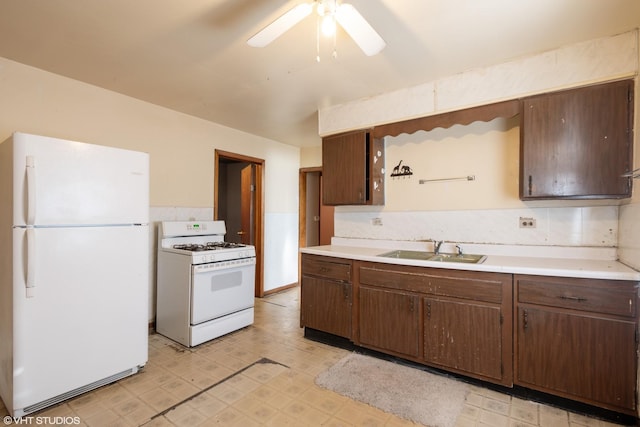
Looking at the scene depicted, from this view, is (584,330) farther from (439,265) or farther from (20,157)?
(20,157)

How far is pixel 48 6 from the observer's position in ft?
5.63

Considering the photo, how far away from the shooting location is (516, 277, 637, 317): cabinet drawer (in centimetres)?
172

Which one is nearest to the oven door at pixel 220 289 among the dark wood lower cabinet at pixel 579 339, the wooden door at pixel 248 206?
the wooden door at pixel 248 206

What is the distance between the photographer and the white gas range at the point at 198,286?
2.77 m

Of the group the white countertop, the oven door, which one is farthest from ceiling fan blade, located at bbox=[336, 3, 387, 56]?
the oven door

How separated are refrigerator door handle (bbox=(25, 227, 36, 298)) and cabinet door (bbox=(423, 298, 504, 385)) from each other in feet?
8.30

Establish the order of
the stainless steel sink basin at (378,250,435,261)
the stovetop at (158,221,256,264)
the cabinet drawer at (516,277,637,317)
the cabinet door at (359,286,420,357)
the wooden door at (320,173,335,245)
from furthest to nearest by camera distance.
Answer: the wooden door at (320,173,335,245) → the stovetop at (158,221,256,264) → the stainless steel sink basin at (378,250,435,261) → the cabinet door at (359,286,420,357) → the cabinet drawer at (516,277,637,317)

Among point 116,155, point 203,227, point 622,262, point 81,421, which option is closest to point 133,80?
point 116,155

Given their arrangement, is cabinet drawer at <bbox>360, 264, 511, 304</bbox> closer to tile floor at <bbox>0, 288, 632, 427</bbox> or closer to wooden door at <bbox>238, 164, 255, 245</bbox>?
tile floor at <bbox>0, 288, 632, 427</bbox>

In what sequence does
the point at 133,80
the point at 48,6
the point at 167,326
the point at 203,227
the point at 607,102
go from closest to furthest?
the point at 48,6
the point at 607,102
the point at 133,80
the point at 167,326
the point at 203,227

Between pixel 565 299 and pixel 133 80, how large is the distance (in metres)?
3.58

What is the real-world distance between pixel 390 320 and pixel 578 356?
116 centimetres

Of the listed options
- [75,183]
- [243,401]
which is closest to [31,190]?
[75,183]

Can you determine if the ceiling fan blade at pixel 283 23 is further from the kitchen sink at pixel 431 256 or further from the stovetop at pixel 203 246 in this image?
the stovetop at pixel 203 246
